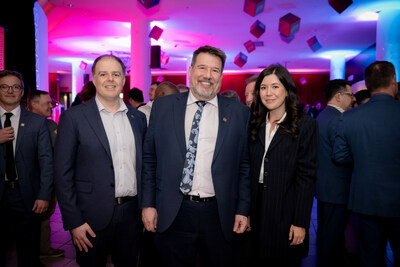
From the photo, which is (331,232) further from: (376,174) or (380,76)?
(380,76)

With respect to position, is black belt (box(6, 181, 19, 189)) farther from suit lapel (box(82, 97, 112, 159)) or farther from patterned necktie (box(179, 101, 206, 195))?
patterned necktie (box(179, 101, 206, 195))

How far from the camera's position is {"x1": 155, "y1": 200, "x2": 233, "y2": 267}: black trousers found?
70.4 inches

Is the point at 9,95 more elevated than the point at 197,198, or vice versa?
the point at 9,95

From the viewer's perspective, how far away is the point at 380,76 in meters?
2.31

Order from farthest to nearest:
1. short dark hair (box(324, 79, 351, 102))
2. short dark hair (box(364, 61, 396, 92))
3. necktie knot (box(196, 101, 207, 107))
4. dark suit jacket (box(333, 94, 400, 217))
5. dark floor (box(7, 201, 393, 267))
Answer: dark floor (box(7, 201, 393, 267))
short dark hair (box(324, 79, 351, 102))
short dark hair (box(364, 61, 396, 92))
dark suit jacket (box(333, 94, 400, 217))
necktie knot (box(196, 101, 207, 107))

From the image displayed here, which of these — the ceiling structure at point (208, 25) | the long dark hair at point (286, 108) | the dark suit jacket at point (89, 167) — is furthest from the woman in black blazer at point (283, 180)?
the ceiling structure at point (208, 25)

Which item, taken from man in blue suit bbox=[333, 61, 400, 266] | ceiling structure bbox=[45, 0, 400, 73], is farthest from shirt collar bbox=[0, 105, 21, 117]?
ceiling structure bbox=[45, 0, 400, 73]

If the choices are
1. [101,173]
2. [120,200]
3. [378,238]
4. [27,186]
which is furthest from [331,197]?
[27,186]

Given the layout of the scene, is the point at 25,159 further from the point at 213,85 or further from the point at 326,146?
the point at 326,146

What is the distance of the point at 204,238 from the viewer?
5.90ft

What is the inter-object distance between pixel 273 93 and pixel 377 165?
101 centimetres

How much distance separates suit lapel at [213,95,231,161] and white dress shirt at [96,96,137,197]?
562mm

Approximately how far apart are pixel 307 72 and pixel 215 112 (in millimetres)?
18176

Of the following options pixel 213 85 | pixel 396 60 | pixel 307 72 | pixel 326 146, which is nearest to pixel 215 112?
pixel 213 85
